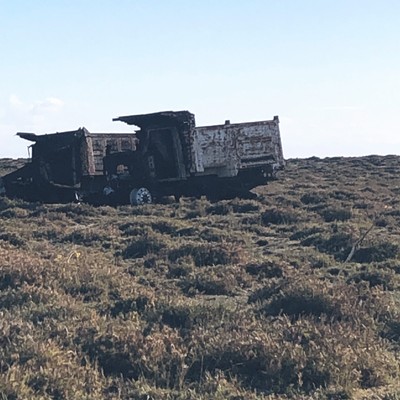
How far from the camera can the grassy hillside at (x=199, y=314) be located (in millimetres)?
6898

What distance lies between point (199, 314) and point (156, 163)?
57.3 feet

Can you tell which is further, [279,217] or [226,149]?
[226,149]

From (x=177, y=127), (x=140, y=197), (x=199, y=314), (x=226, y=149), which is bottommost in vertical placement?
(x=199, y=314)

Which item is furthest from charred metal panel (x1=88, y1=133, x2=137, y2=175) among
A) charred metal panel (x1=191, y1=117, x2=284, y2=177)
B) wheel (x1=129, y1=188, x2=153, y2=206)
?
charred metal panel (x1=191, y1=117, x2=284, y2=177)

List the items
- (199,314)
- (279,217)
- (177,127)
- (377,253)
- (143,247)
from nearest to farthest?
1. (199,314)
2. (377,253)
3. (143,247)
4. (279,217)
5. (177,127)

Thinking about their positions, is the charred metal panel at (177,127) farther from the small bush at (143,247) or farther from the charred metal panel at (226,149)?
the small bush at (143,247)

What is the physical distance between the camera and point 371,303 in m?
9.44

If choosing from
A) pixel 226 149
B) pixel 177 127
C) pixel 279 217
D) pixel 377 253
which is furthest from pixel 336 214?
pixel 377 253

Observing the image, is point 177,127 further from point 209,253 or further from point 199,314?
point 199,314

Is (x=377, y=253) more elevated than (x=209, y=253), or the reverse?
(x=209, y=253)

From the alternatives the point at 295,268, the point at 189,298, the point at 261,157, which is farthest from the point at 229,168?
the point at 189,298

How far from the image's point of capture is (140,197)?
2545 centimetres

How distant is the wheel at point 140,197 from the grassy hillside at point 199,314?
728cm

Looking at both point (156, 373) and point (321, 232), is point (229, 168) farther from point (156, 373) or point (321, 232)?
point (156, 373)
